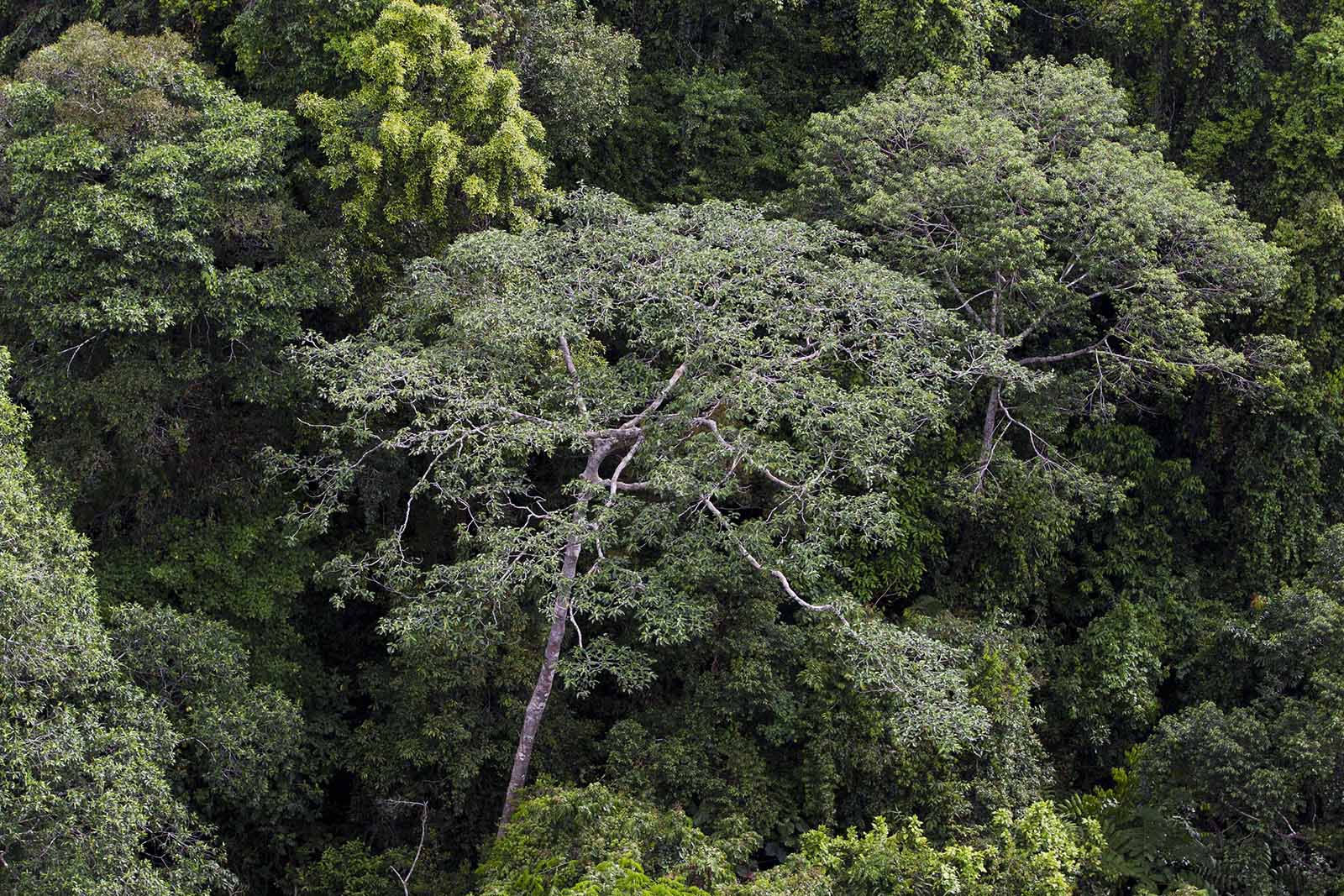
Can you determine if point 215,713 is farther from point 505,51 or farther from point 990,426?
point 990,426

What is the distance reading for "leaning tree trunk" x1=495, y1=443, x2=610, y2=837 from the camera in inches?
461

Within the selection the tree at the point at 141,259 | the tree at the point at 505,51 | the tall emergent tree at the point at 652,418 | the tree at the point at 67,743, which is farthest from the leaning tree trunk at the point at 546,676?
the tree at the point at 505,51

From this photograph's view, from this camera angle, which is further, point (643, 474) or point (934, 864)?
point (643, 474)

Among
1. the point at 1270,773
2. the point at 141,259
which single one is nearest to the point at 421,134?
the point at 141,259

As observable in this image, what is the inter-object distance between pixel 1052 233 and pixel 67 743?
1104 centimetres

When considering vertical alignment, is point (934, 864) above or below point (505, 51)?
below

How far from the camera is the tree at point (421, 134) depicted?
13.8 m

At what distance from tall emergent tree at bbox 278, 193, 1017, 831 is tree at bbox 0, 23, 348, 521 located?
1177mm

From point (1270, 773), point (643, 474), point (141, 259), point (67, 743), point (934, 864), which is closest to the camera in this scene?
point (67, 743)

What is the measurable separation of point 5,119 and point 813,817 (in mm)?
10689

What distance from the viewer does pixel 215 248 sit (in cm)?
1384

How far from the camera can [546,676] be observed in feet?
39.7

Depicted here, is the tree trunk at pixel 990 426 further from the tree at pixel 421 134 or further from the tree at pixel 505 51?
the tree at pixel 505 51

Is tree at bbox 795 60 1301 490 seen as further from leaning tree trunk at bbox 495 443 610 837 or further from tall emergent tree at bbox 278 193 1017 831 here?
leaning tree trunk at bbox 495 443 610 837
